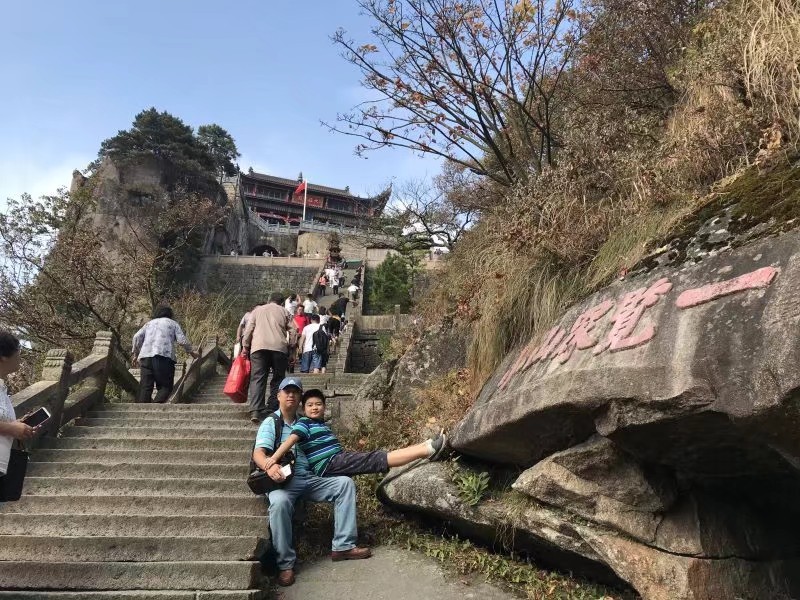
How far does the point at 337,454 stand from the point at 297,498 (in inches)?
17.0

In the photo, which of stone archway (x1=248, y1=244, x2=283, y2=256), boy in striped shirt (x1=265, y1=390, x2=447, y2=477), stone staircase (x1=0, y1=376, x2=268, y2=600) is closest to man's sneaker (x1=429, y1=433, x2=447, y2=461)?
boy in striped shirt (x1=265, y1=390, x2=447, y2=477)

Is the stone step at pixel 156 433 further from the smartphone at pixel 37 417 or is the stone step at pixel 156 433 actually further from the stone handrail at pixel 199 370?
the smartphone at pixel 37 417

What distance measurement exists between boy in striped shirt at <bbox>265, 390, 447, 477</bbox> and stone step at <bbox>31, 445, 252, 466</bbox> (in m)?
1.65

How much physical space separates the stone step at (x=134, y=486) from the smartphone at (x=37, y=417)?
2002 mm

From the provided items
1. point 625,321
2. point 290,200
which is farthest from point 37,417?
point 290,200

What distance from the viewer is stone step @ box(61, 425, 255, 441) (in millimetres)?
6324

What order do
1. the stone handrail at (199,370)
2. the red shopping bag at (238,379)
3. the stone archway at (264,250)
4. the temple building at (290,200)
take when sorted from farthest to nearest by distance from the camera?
the temple building at (290,200) < the stone archway at (264,250) < the stone handrail at (199,370) < the red shopping bag at (238,379)

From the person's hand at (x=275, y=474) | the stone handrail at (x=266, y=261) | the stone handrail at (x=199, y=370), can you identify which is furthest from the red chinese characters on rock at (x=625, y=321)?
the stone handrail at (x=266, y=261)

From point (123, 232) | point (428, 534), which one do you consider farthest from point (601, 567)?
point (123, 232)

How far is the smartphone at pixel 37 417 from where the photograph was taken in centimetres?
321

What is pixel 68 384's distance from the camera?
21.7 feet

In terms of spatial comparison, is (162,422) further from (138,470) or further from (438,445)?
(438,445)

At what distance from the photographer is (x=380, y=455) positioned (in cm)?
431

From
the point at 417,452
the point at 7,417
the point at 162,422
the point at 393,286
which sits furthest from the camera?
the point at 393,286
